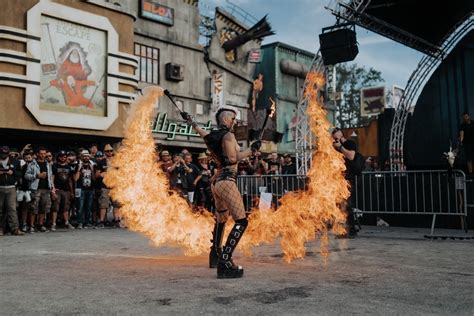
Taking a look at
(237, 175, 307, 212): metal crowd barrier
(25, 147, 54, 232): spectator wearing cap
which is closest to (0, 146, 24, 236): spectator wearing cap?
(25, 147, 54, 232): spectator wearing cap

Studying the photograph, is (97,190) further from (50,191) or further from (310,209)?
(310,209)

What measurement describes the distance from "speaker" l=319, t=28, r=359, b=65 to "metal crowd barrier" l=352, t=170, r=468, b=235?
5.05 metres

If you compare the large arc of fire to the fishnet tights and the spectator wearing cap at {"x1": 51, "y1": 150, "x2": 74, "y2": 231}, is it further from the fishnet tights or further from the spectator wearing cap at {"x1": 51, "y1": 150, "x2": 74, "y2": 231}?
the spectator wearing cap at {"x1": 51, "y1": 150, "x2": 74, "y2": 231}

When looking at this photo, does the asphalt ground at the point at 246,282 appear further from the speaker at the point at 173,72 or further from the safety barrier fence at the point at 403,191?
the speaker at the point at 173,72

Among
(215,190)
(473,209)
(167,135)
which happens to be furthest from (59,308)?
(167,135)

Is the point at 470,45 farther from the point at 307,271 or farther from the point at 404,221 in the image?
the point at 307,271

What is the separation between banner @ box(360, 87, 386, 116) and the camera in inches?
1633

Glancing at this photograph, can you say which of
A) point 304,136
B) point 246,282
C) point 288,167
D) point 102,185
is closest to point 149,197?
point 246,282

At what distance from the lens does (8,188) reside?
11.4 meters

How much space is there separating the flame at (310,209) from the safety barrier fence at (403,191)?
13.8ft

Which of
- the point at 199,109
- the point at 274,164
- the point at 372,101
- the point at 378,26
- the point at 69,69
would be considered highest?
the point at 372,101

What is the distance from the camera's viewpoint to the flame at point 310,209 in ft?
22.3

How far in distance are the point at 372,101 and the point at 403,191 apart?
32.2 metres

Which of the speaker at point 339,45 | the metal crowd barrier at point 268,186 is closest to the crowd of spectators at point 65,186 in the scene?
the metal crowd barrier at point 268,186
